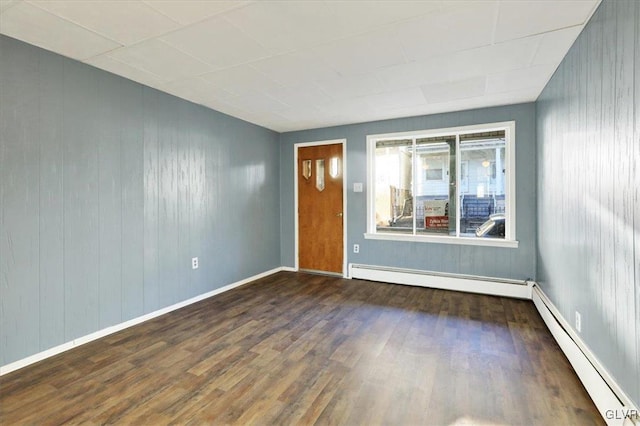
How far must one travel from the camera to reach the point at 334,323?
9.96ft

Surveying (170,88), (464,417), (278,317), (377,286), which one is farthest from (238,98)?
(464,417)

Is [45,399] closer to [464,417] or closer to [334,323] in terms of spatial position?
[334,323]

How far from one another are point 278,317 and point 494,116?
144 inches

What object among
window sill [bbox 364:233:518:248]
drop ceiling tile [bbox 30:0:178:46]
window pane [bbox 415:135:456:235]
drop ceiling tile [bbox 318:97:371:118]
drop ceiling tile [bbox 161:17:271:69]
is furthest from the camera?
window pane [bbox 415:135:456:235]

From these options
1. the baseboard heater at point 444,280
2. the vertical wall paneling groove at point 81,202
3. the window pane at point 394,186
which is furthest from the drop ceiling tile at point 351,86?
the baseboard heater at point 444,280

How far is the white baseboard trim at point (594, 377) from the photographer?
1.48 meters

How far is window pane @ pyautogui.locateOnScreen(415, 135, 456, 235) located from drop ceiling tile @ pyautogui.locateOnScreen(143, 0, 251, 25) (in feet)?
10.8

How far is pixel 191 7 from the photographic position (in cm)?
187

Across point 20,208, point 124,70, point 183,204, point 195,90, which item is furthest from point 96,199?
point 195,90

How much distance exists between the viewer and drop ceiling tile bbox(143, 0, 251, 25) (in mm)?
1827

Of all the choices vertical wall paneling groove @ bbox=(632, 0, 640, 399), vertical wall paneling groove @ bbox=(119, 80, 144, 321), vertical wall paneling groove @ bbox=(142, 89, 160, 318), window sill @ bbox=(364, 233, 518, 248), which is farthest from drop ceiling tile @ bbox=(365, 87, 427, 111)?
vertical wall paneling groove @ bbox=(119, 80, 144, 321)

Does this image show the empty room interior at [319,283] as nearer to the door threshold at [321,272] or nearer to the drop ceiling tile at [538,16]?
the drop ceiling tile at [538,16]

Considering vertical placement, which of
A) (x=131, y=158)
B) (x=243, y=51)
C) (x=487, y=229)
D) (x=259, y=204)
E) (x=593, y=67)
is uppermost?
(x=243, y=51)

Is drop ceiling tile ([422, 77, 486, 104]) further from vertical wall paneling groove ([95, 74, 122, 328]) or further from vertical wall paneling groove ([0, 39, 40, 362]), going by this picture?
vertical wall paneling groove ([0, 39, 40, 362])
